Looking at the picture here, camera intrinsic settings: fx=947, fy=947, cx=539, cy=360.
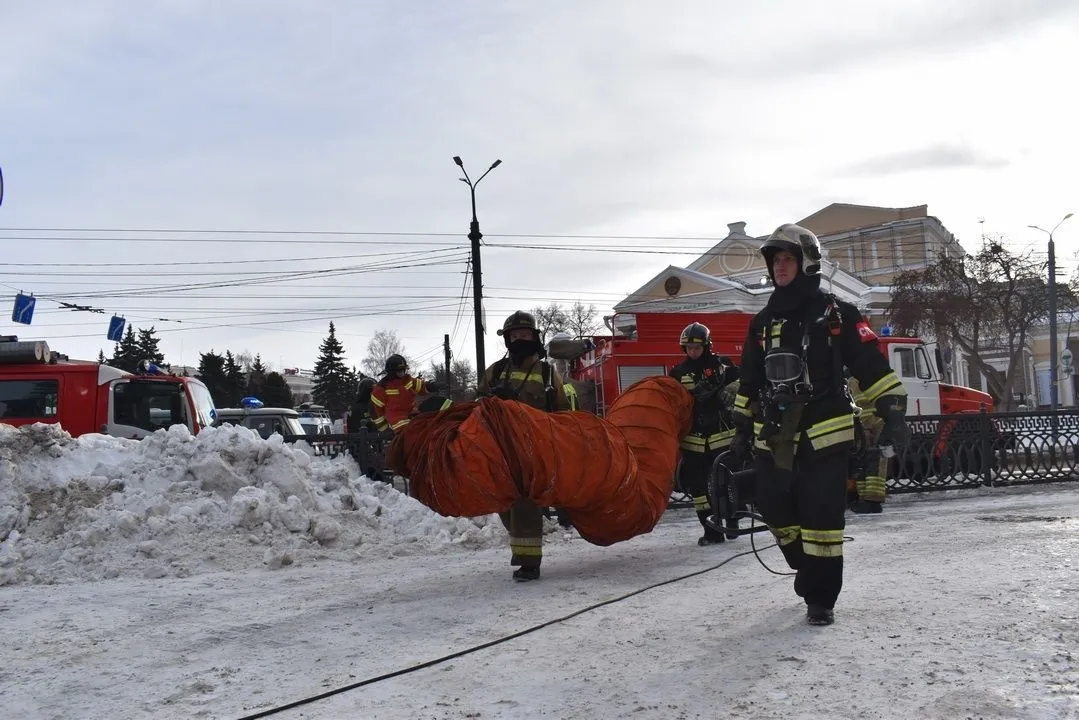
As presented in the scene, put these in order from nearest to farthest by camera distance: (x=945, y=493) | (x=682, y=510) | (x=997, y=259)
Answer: (x=682, y=510) < (x=945, y=493) < (x=997, y=259)


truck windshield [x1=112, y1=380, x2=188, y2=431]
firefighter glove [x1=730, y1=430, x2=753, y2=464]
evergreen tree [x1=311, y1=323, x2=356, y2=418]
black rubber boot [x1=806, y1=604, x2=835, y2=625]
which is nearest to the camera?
black rubber boot [x1=806, y1=604, x2=835, y2=625]

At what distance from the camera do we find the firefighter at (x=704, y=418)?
7.93 m

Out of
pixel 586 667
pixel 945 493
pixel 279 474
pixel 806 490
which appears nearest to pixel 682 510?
pixel 945 493

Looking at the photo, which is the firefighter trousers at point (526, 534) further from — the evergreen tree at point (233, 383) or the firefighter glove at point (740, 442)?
the evergreen tree at point (233, 383)

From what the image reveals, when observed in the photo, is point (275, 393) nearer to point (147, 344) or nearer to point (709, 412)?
point (147, 344)

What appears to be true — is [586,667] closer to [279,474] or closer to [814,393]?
[814,393]

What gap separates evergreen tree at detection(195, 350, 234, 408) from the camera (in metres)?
60.8

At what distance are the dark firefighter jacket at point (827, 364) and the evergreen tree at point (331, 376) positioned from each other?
65009mm

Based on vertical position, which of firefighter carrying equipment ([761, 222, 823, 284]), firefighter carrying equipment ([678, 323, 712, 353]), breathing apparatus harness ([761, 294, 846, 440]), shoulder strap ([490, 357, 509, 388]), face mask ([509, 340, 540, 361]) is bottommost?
breathing apparatus harness ([761, 294, 846, 440])

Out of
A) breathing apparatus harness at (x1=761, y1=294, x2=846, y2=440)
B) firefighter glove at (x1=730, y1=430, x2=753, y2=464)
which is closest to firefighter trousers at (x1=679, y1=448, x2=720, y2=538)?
firefighter glove at (x1=730, y1=430, x2=753, y2=464)

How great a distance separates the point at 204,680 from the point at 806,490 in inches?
117

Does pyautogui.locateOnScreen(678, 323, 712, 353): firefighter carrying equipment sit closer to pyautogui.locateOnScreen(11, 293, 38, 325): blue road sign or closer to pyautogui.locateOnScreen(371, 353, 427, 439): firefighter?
pyautogui.locateOnScreen(371, 353, 427, 439): firefighter

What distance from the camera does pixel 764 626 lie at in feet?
15.4

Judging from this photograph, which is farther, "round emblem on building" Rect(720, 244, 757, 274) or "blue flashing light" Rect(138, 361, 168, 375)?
"round emblem on building" Rect(720, 244, 757, 274)
